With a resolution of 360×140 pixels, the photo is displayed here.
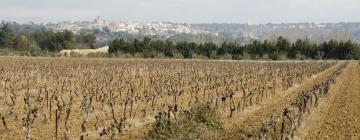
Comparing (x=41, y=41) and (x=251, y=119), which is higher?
(x=41, y=41)

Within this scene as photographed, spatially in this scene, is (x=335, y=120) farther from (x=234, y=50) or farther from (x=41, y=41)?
(x=41, y=41)

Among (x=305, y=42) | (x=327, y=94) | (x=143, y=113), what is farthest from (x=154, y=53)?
(x=143, y=113)

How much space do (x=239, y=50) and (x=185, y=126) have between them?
77.9 metres

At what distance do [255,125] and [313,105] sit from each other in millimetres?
5369

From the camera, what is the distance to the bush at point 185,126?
40.4 feet

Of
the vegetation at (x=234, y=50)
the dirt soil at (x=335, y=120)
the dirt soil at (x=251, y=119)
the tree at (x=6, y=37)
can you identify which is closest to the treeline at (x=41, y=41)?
the tree at (x=6, y=37)

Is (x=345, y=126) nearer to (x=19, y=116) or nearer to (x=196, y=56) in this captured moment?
(x=19, y=116)

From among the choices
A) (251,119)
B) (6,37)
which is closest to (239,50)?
(6,37)

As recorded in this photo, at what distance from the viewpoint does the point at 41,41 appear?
116 m

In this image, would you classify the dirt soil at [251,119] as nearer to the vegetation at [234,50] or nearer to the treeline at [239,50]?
the vegetation at [234,50]

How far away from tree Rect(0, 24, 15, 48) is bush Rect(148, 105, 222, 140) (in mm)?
90563

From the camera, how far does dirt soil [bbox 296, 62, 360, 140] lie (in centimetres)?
1503

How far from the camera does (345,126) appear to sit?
54.2 feet

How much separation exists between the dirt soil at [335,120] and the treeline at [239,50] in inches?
2495
